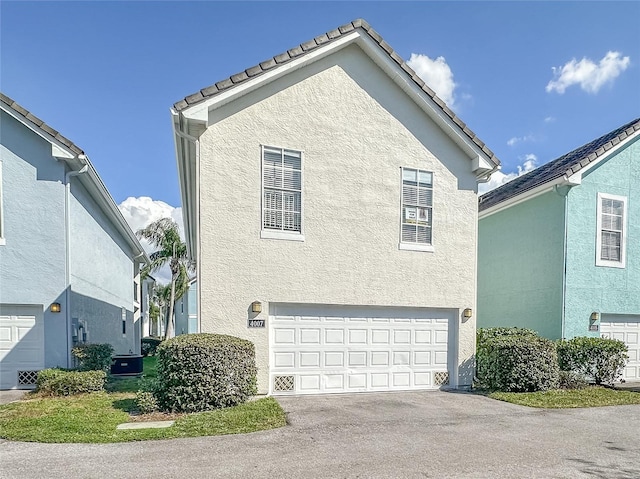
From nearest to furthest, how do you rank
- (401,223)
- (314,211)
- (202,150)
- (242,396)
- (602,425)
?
1. (602,425)
2. (242,396)
3. (202,150)
4. (314,211)
5. (401,223)

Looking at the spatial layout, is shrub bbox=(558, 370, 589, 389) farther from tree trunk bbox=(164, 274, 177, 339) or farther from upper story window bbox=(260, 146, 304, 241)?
tree trunk bbox=(164, 274, 177, 339)

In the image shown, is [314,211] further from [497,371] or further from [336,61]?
[497,371]

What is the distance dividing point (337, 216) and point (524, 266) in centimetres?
786

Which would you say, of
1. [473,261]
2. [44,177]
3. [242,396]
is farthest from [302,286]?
[44,177]

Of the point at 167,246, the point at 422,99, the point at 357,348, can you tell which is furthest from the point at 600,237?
the point at 167,246

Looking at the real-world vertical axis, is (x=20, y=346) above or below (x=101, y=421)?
above

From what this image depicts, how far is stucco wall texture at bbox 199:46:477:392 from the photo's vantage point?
896 centimetres

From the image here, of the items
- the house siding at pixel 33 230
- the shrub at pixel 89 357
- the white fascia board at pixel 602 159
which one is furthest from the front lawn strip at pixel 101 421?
the white fascia board at pixel 602 159

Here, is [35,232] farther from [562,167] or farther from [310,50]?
[562,167]

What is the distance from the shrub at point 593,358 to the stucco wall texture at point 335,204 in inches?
115

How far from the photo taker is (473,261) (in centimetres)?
1096

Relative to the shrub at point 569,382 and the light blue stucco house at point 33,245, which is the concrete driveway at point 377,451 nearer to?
the shrub at point 569,382

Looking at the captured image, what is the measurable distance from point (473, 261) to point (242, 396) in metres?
7.05

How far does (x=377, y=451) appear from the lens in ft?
18.3
